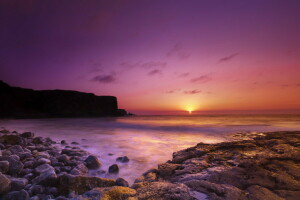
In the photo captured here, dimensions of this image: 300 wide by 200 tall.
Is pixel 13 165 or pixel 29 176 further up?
pixel 13 165

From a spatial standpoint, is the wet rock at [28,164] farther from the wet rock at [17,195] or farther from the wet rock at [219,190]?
the wet rock at [219,190]

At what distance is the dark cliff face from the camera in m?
48.6

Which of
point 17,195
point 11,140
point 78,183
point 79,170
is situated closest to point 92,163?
point 79,170

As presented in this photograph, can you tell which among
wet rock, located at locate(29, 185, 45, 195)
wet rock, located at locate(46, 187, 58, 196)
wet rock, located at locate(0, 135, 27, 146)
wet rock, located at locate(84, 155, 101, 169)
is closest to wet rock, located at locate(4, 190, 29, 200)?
wet rock, located at locate(29, 185, 45, 195)

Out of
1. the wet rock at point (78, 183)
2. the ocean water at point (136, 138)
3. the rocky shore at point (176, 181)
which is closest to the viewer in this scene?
the rocky shore at point (176, 181)

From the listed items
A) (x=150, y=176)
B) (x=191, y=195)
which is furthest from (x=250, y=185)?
(x=150, y=176)

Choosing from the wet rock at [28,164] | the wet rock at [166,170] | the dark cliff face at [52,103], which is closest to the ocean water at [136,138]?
the wet rock at [166,170]

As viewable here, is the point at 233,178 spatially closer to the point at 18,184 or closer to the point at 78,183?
the point at 78,183

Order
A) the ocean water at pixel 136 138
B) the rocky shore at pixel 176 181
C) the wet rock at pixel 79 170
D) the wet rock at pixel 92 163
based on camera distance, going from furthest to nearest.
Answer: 1. the ocean water at pixel 136 138
2. the wet rock at pixel 92 163
3. the wet rock at pixel 79 170
4. the rocky shore at pixel 176 181

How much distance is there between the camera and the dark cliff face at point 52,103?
4859 centimetres

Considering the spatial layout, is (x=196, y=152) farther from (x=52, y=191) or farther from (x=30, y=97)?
(x=30, y=97)

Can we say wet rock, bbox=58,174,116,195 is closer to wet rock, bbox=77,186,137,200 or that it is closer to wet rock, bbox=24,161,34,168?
wet rock, bbox=77,186,137,200

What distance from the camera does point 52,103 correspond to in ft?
193

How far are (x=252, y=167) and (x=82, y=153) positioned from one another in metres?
4.16
